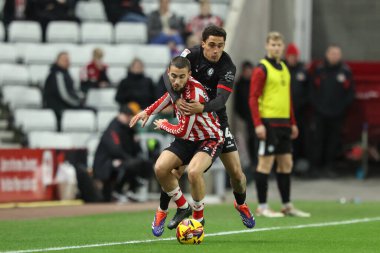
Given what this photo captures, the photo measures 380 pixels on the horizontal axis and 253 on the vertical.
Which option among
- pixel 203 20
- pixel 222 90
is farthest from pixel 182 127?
pixel 203 20

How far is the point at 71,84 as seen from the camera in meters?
20.2

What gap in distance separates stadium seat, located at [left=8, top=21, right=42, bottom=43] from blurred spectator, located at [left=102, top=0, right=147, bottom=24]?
5.39 ft

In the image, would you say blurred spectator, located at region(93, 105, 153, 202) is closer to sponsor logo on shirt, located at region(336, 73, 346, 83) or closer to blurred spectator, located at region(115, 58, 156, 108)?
blurred spectator, located at region(115, 58, 156, 108)

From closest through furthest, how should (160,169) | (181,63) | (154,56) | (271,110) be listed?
(181,63) < (160,169) < (271,110) < (154,56)

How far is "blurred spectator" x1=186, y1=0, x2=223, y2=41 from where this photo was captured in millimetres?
21547

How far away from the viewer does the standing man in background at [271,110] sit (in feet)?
47.4

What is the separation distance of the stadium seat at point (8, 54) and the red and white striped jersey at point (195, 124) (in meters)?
10.7

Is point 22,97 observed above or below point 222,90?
below

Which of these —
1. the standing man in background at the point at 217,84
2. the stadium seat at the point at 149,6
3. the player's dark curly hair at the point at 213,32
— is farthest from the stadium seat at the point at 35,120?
the player's dark curly hair at the point at 213,32

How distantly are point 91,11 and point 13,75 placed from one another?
2.73 m

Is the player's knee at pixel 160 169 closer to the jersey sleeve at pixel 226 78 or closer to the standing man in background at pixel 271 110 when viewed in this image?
the jersey sleeve at pixel 226 78

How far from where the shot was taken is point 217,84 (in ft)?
36.8

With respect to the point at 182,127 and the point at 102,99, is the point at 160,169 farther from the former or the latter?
the point at 102,99

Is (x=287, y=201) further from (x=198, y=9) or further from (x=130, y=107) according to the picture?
(x=198, y=9)
